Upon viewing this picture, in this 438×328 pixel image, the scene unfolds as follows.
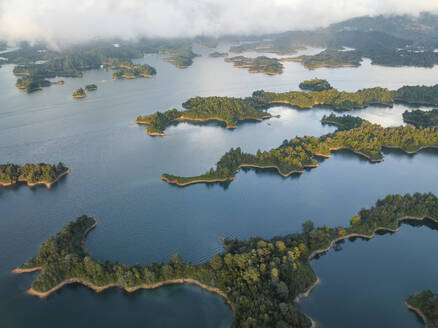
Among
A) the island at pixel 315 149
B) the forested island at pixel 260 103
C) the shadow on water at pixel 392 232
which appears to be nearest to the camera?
the shadow on water at pixel 392 232

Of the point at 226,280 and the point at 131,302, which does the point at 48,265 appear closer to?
the point at 131,302

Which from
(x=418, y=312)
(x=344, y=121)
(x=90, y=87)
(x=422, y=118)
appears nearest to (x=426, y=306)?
(x=418, y=312)

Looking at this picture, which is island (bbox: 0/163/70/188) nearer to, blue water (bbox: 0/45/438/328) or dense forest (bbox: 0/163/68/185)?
dense forest (bbox: 0/163/68/185)

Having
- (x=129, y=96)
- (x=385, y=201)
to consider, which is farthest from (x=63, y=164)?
(x=385, y=201)

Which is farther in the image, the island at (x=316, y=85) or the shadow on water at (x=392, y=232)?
the island at (x=316, y=85)

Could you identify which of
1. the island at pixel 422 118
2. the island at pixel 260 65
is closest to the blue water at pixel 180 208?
the island at pixel 422 118

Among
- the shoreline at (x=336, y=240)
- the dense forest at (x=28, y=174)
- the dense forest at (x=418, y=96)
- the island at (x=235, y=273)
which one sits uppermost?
the dense forest at (x=418, y=96)

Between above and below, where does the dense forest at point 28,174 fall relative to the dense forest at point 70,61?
below

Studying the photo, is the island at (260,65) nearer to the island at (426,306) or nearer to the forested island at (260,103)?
the forested island at (260,103)
